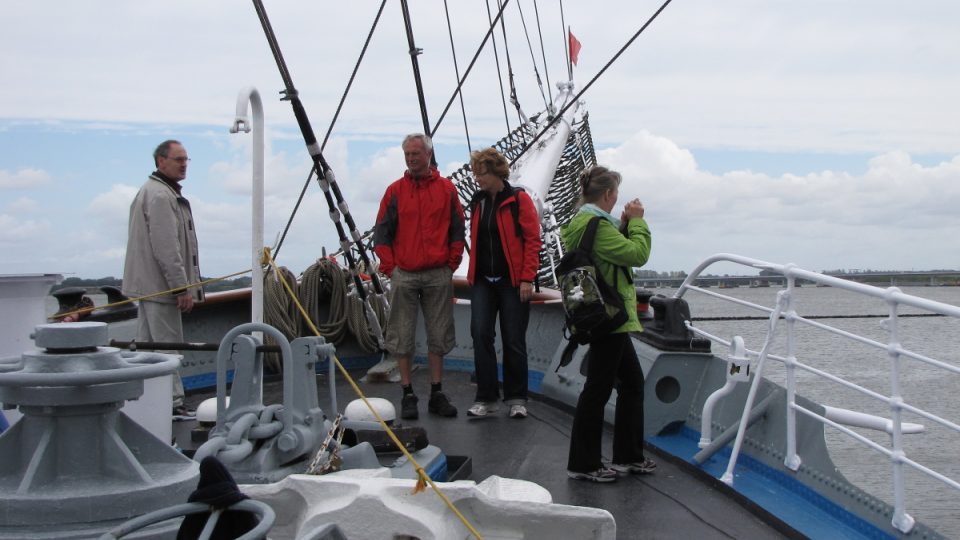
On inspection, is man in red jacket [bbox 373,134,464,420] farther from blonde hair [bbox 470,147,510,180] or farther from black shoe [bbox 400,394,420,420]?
blonde hair [bbox 470,147,510,180]

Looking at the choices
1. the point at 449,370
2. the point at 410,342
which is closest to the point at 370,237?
the point at 449,370

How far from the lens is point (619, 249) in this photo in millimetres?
3992

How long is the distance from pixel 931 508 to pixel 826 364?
15713mm

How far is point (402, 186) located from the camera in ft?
17.5

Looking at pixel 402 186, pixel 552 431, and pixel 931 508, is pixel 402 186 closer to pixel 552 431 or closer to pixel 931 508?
pixel 552 431

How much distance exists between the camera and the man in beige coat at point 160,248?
5133 millimetres

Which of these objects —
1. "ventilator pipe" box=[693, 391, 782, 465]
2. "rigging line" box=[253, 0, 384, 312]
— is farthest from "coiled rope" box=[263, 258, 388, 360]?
"ventilator pipe" box=[693, 391, 782, 465]

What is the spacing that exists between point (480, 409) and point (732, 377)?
1.54 meters

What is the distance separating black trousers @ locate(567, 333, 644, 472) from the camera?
4055 mm

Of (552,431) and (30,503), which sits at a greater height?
(30,503)

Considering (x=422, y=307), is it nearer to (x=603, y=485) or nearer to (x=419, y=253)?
(x=419, y=253)

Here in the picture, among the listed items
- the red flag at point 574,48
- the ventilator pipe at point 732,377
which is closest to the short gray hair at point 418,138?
the ventilator pipe at point 732,377

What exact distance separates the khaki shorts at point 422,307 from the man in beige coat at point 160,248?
1.10 meters

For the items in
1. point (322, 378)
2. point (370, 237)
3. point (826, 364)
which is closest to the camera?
point (322, 378)
